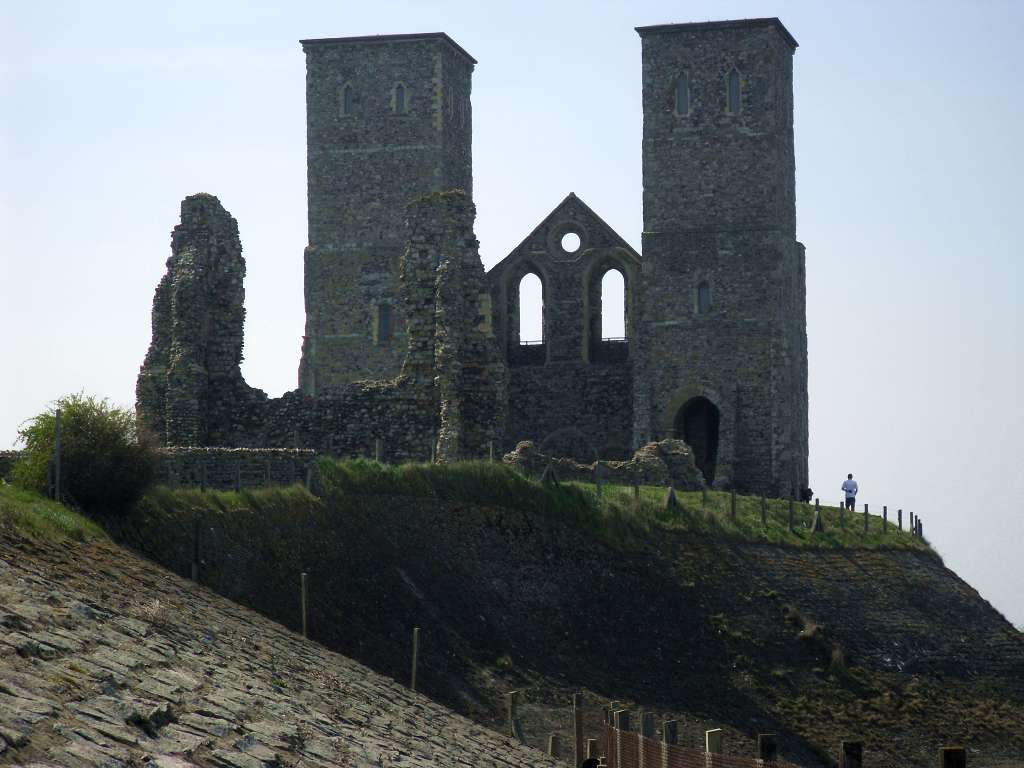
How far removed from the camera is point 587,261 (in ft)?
185

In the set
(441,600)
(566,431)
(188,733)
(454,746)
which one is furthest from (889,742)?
(566,431)

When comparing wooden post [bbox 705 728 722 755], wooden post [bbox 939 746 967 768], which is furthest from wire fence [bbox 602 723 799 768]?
wooden post [bbox 939 746 967 768]

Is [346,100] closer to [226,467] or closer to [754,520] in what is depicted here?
[754,520]

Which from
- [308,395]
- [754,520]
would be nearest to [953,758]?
[308,395]

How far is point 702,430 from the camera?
182 ft

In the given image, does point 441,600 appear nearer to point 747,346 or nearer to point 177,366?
point 177,366

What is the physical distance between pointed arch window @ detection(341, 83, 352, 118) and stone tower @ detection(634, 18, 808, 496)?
8.96 m

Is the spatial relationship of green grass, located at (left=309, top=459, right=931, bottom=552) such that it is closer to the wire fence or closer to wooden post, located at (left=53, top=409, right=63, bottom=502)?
wooden post, located at (left=53, top=409, right=63, bottom=502)

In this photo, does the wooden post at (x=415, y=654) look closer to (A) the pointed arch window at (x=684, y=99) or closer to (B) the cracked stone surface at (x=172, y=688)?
(B) the cracked stone surface at (x=172, y=688)

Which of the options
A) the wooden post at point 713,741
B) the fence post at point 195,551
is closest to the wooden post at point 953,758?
the wooden post at point 713,741

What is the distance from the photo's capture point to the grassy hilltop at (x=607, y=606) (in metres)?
27.3

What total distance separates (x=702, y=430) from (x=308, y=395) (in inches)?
785

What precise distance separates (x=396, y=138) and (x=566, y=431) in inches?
398

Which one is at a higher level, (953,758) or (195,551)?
(195,551)
